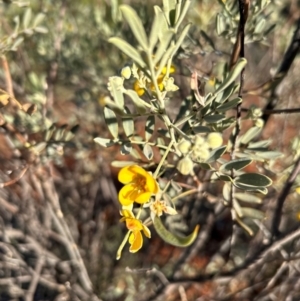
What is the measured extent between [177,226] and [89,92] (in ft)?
2.70

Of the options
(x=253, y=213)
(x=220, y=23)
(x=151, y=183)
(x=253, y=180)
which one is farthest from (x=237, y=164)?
(x=220, y=23)

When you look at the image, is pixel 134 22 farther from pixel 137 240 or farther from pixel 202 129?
pixel 137 240

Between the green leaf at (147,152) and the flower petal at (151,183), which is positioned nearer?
the flower petal at (151,183)

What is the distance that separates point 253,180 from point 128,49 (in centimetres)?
34

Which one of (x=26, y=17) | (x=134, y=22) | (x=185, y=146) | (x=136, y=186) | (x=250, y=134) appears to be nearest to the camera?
(x=134, y=22)

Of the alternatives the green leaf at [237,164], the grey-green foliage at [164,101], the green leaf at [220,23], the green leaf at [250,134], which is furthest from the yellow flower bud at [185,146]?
the green leaf at [220,23]

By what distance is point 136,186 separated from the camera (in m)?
0.76

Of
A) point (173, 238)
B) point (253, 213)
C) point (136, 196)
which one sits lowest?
point (253, 213)

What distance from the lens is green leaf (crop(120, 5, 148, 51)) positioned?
1.52 feet

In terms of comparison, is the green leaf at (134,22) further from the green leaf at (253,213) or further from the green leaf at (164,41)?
the green leaf at (253,213)

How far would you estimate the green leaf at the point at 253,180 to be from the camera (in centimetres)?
71

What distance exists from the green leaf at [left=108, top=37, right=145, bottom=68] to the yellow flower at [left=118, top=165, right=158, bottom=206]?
0.70 ft

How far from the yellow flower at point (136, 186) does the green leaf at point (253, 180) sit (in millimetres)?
162

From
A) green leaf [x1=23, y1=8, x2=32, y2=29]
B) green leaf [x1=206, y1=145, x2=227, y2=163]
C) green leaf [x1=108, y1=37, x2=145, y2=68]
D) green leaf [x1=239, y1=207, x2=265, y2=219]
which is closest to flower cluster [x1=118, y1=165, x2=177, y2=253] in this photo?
green leaf [x1=206, y1=145, x2=227, y2=163]
